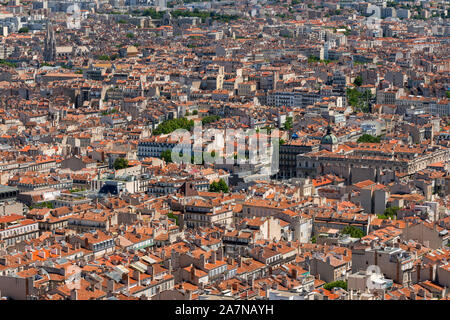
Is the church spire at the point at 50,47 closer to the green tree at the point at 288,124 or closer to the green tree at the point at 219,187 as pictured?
the green tree at the point at 288,124

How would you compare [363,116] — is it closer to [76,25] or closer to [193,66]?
[193,66]

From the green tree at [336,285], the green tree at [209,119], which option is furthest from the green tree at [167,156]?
the green tree at [336,285]

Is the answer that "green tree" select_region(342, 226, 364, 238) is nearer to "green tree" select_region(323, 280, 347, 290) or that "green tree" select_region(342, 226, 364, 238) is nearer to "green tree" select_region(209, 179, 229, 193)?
"green tree" select_region(323, 280, 347, 290)

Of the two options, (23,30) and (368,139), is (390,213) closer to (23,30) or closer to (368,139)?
(368,139)

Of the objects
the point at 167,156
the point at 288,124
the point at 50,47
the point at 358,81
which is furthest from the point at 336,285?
the point at 50,47

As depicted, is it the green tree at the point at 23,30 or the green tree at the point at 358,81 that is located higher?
the green tree at the point at 358,81

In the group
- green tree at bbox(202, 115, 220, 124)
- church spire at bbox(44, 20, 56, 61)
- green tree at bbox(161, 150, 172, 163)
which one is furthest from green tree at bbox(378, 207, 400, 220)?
church spire at bbox(44, 20, 56, 61)
